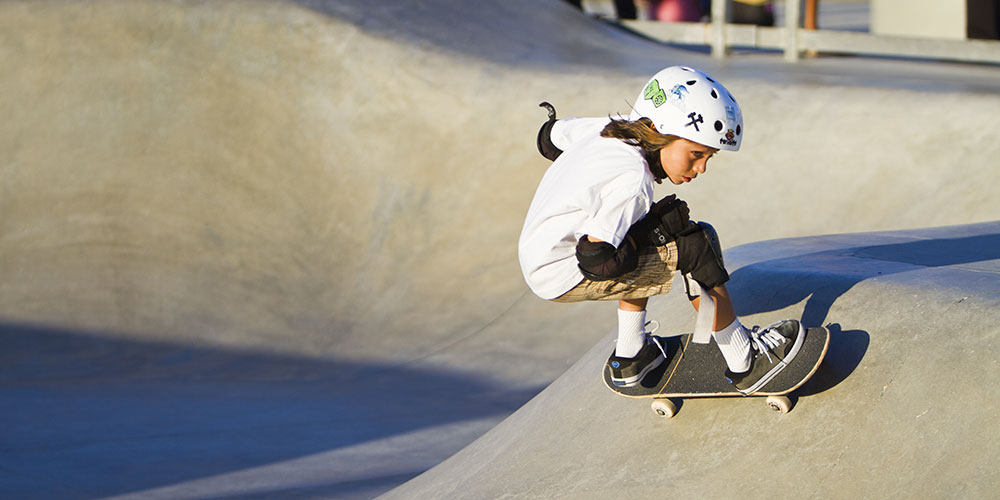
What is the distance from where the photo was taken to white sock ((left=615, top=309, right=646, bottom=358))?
3799 mm

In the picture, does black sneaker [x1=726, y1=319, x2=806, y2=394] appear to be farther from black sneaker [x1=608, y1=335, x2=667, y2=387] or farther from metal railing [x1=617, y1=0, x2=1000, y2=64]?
metal railing [x1=617, y1=0, x2=1000, y2=64]

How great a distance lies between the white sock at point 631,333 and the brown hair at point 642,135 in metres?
0.69

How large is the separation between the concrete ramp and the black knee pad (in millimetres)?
613

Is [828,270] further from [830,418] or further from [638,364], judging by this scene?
[638,364]

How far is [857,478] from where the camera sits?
3.31 m

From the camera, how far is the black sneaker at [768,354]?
11.6ft

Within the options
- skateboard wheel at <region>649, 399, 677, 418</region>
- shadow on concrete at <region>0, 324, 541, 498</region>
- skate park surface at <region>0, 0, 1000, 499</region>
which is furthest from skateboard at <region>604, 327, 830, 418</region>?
shadow on concrete at <region>0, 324, 541, 498</region>

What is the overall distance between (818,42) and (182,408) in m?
7.54

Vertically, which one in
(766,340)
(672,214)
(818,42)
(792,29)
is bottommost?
(766,340)

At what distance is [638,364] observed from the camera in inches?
151

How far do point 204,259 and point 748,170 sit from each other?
4680mm

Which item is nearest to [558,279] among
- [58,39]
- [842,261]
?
[842,261]

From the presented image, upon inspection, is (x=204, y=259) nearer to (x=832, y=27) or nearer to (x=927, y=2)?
(x=927, y=2)

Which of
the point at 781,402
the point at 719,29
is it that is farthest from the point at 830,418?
the point at 719,29
